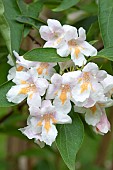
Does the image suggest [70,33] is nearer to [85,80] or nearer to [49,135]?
[85,80]

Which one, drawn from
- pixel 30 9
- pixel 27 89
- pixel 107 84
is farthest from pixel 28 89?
pixel 30 9

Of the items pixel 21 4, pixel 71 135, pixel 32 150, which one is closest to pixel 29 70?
pixel 71 135

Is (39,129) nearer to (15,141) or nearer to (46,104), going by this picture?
(46,104)

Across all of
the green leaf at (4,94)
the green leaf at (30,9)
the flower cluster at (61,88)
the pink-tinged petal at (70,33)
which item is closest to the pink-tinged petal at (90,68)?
the flower cluster at (61,88)

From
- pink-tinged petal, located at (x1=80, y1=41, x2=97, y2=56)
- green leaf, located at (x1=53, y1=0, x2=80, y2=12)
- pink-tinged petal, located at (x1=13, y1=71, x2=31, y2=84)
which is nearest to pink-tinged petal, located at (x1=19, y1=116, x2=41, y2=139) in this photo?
pink-tinged petal, located at (x1=13, y1=71, x2=31, y2=84)

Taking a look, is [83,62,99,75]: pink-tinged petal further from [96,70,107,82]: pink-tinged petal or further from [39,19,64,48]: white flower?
[39,19,64,48]: white flower
